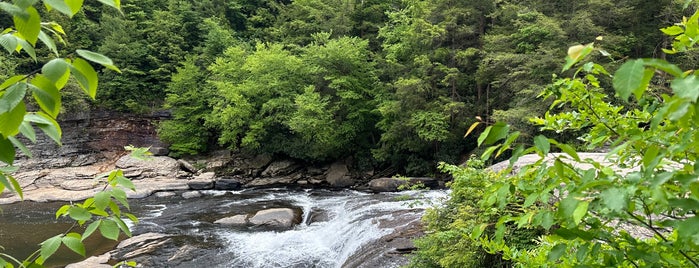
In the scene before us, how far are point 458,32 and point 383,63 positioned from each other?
431cm

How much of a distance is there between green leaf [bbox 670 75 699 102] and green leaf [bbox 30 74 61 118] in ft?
3.93

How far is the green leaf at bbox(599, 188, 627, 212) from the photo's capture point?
87cm

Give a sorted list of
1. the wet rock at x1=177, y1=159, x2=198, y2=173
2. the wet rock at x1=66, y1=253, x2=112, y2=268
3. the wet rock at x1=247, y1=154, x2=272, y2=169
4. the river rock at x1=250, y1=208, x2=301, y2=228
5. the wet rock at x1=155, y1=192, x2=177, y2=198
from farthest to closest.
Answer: the wet rock at x1=247, y1=154, x2=272, y2=169 < the wet rock at x1=177, y1=159, x2=198, y2=173 < the wet rock at x1=155, y1=192, x2=177, y2=198 < the river rock at x1=250, y1=208, x2=301, y2=228 < the wet rock at x1=66, y1=253, x2=112, y2=268

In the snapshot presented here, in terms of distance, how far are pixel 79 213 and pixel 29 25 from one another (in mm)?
624

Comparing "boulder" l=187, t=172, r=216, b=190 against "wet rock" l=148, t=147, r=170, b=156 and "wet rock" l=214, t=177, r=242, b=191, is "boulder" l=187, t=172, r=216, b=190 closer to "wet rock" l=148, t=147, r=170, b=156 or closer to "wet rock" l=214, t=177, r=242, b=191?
"wet rock" l=214, t=177, r=242, b=191

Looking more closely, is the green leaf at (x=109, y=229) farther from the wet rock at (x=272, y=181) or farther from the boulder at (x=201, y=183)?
the wet rock at (x=272, y=181)

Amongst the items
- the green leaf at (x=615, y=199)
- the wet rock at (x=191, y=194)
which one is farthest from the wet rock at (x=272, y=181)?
the green leaf at (x=615, y=199)

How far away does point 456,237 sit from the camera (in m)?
4.71

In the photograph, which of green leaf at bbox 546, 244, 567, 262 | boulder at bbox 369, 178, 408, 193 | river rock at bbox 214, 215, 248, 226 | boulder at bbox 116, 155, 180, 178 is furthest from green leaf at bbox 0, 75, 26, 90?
boulder at bbox 116, 155, 180, 178

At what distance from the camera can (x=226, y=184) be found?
17734mm

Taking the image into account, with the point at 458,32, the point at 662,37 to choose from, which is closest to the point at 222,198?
the point at 458,32

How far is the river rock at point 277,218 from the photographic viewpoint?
1052 cm

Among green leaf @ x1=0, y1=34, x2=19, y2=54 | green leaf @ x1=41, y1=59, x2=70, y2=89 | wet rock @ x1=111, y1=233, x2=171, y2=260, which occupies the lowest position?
wet rock @ x1=111, y1=233, x2=171, y2=260

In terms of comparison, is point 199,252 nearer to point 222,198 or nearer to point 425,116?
point 222,198
